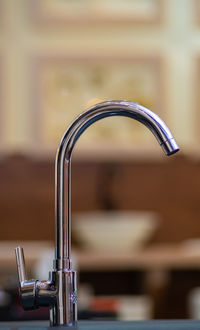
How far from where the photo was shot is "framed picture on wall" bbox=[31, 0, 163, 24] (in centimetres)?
239

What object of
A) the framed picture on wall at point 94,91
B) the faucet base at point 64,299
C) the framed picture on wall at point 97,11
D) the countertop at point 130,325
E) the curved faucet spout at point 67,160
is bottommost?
the countertop at point 130,325

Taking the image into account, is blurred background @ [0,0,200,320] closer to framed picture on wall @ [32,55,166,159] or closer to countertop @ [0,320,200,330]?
framed picture on wall @ [32,55,166,159]

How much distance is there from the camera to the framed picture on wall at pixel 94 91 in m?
2.38

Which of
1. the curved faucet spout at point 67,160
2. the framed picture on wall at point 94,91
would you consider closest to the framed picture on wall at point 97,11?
the framed picture on wall at point 94,91

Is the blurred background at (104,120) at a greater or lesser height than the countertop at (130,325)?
greater

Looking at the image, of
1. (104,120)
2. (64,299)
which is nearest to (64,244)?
(64,299)

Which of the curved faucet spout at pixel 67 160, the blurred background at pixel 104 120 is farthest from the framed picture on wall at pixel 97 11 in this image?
the curved faucet spout at pixel 67 160

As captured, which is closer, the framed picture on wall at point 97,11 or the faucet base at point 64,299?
the faucet base at point 64,299

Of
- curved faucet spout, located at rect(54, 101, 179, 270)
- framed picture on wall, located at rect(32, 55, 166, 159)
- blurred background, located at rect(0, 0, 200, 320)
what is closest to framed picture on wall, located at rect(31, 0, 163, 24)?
blurred background, located at rect(0, 0, 200, 320)

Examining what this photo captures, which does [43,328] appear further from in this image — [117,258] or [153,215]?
[153,215]

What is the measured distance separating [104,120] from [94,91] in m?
0.13

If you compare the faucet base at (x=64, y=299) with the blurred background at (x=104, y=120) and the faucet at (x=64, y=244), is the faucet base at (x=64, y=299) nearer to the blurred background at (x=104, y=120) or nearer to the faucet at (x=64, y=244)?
the faucet at (x=64, y=244)

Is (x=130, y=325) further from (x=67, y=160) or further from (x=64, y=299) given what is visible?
(x=67, y=160)

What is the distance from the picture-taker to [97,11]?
2.41 m
